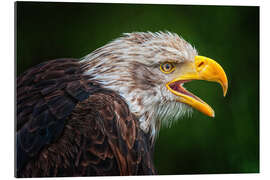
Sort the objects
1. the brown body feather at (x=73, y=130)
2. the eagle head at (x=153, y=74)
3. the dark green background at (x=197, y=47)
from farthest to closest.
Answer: the dark green background at (x=197, y=47), the eagle head at (x=153, y=74), the brown body feather at (x=73, y=130)

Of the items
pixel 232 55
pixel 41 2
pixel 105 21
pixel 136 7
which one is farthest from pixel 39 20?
pixel 232 55

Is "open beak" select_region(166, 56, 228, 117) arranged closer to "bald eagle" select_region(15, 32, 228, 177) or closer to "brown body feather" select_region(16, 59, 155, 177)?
"bald eagle" select_region(15, 32, 228, 177)

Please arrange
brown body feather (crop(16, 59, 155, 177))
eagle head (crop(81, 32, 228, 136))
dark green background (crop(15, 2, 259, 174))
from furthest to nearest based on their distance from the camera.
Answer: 1. dark green background (crop(15, 2, 259, 174))
2. eagle head (crop(81, 32, 228, 136))
3. brown body feather (crop(16, 59, 155, 177))

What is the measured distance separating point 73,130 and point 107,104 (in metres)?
0.39

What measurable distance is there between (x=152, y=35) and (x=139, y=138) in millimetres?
1082

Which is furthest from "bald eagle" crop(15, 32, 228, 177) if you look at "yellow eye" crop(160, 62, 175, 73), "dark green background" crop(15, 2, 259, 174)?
"dark green background" crop(15, 2, 259, 174)

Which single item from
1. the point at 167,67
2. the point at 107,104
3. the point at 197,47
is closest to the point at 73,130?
the point at 107,104

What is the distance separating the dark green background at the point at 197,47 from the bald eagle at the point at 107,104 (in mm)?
152

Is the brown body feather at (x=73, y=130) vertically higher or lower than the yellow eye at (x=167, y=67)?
lower

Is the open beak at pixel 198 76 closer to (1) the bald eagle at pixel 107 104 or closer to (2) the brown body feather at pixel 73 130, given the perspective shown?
(1) the bald eagle at pixel 107 104

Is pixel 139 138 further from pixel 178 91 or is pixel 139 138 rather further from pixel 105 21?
pixel 105 21

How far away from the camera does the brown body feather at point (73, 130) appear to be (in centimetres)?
363

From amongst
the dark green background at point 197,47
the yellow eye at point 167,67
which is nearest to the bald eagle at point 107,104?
the yellow eye at point 167,67

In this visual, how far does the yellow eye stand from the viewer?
→ 167 inches
